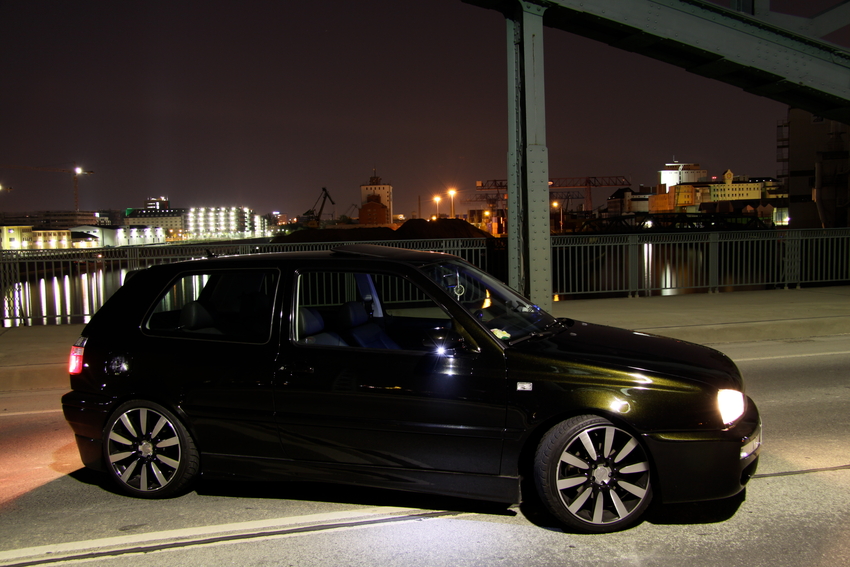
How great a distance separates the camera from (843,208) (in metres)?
49.6

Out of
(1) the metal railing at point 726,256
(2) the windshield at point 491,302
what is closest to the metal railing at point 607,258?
(1) the metal railing at point 726,256

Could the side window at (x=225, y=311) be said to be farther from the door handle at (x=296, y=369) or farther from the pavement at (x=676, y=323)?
the pavement at (x=676, y=323)

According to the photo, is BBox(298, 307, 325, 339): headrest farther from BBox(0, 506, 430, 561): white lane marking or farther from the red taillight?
the red taillight

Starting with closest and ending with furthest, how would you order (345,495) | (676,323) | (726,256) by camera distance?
1. (345,495)
2. (676,323)
3. (726,256)

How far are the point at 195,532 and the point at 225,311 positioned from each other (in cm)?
154

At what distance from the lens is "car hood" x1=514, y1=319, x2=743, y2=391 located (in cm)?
382

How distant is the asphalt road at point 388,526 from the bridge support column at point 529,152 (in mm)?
5835

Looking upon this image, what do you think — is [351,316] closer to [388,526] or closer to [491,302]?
[491,302]

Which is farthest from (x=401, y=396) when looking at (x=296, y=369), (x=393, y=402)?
(x=296, y=369)

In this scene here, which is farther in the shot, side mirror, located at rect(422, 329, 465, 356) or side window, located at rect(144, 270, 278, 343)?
side window, located at rect(144, 270, 278, 343)

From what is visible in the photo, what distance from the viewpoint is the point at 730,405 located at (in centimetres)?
380

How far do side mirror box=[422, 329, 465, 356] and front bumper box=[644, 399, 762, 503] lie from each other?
1.15 meters

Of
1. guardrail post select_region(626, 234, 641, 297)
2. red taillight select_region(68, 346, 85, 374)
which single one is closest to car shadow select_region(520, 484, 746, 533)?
red taillight select_region(68, 346, 85, 374)

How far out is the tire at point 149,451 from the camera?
4.41 m
